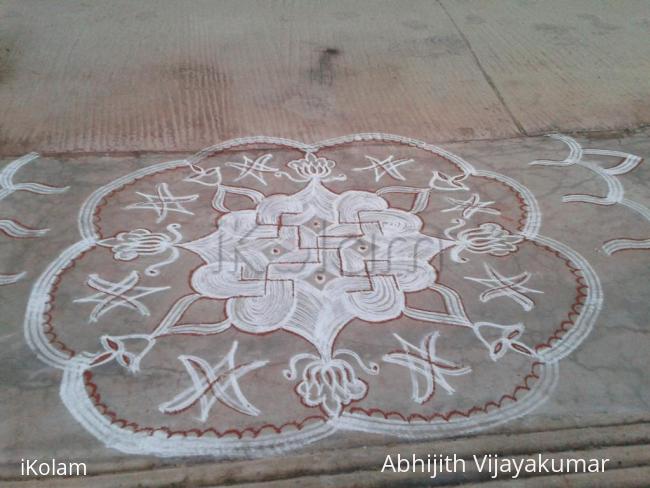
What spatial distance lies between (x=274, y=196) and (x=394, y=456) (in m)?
1.45

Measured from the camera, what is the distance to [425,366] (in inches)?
82.7

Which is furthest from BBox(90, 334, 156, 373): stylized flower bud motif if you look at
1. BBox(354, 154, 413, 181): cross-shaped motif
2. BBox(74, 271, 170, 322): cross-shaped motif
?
BBox(354, 154, 413, 181): cross-shaped motif

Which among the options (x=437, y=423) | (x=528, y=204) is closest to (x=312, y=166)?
(x=528, y=204)

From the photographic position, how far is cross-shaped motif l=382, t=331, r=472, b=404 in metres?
2.03

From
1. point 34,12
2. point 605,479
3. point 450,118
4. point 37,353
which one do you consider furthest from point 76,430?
point 34,12

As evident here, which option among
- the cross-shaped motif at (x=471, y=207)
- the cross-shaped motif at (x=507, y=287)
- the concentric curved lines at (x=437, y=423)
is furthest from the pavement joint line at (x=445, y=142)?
the concentric curved lines at (x=437, y=423)

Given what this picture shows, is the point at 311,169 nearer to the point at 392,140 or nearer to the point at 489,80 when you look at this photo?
the point at 392,140

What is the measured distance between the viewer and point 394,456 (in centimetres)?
183

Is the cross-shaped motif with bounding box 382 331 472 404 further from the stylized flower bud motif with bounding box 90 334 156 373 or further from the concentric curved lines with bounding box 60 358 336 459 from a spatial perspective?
the stylized flower bud motif with bounding box 90 334 156 373

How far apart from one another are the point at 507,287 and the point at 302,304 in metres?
0.84

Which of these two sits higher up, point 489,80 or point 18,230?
point 489,80

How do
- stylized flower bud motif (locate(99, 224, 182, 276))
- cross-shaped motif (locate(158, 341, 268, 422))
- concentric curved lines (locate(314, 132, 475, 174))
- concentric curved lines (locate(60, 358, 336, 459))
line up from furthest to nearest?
concentric curved lines (locate(314, 132, 475, 174)) < stylized flower bud motif (locate(99, 224, 182, 276)) < cross-shaped motif (locate(158, 341, 268, 422)) < concentric curved lines (locate(60, 358, 336, 459))

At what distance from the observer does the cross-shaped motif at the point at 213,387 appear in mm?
1950

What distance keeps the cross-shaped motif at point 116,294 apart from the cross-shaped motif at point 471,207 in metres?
1.38
